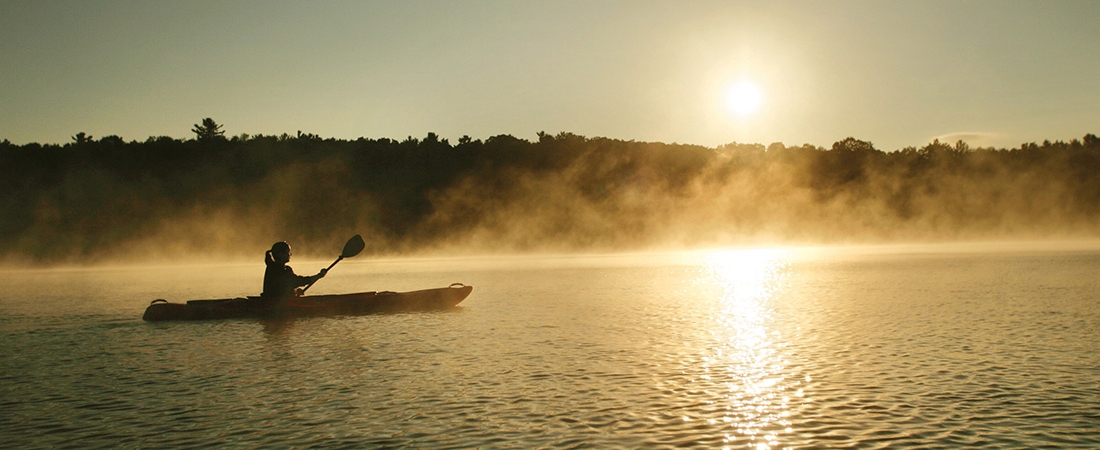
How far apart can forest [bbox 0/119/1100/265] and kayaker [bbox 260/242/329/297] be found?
2240 inches

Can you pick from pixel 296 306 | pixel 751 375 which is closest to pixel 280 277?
pixel 296 306

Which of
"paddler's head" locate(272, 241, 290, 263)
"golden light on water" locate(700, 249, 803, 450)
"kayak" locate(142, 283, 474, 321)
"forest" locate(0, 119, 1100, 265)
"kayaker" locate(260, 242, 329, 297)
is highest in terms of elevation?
"forest" locate(0, 119, 1100, 265)

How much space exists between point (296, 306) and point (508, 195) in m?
76.9

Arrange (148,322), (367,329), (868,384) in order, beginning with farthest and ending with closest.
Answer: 1. (148,322)
2. (367,329)
3. (868,384)

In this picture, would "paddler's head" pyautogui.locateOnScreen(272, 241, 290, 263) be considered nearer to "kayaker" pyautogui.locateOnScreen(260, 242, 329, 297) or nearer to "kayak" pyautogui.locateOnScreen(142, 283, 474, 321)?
"kayaker" pyautogui.locateOnScreen(260, 242, 329, 297)

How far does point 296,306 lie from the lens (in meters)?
19.9

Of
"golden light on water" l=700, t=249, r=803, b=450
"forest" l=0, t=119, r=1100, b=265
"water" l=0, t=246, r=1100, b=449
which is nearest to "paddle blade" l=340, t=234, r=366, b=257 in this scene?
"water" l=0, t=246, r=1100, b=449

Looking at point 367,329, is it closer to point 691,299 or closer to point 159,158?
point 691,299

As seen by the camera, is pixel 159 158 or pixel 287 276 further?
pixel 159 158

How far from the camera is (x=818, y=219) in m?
96.9

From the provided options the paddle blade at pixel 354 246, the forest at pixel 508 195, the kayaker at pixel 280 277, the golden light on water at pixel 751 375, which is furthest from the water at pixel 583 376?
the forest at pixel 508 195

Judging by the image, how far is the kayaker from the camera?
19688mm

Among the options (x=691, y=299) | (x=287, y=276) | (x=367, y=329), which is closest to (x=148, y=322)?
(x=287, y=276)

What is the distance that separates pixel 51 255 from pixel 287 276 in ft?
220
